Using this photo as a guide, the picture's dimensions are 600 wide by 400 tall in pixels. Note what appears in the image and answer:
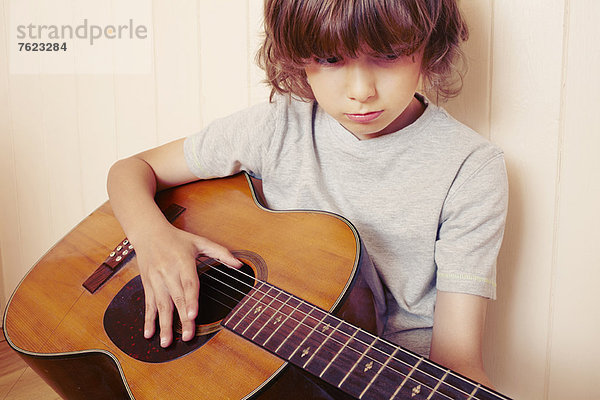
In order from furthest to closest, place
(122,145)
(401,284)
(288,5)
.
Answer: (122,145), (401,284), (288,5)

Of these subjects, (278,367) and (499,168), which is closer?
(278,367)

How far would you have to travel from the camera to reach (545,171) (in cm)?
88

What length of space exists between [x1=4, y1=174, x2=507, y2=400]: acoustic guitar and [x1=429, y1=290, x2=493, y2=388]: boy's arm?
15cm

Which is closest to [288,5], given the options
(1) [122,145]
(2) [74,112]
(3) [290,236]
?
(3) [290,236]

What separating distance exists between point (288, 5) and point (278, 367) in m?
0.50

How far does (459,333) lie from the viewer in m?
0.75

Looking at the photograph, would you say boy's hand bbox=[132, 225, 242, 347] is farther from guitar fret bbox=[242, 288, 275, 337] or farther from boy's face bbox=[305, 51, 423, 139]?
boy's face bbox=[305, 51, 423, 139]

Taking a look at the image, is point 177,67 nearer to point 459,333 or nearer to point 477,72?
point 477,72

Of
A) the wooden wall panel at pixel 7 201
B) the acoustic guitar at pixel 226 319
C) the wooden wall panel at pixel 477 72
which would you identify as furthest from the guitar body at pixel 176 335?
the wooden wall panel at pixel 7 201

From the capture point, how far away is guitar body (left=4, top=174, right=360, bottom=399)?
638 mm

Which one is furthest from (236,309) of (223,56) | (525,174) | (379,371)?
(223,56)

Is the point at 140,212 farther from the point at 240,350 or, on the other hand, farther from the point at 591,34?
the point at 591,34

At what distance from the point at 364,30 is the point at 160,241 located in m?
0.47

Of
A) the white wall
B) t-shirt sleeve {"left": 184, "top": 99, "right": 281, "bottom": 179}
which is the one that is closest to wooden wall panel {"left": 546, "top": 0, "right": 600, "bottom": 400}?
the white wall
